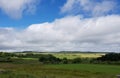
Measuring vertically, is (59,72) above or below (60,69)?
below

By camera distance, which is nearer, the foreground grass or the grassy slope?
the grassy slope

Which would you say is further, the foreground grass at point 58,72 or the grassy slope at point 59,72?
the foreground grass at point 58,72

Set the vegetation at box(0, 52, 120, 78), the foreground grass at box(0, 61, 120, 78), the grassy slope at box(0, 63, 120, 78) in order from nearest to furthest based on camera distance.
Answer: the grassy slope at box(0, 63, 120, 78) → the foreground grass at box(0, 61, 120, 78) → the vegetation at box(0, 52, 120, 78)

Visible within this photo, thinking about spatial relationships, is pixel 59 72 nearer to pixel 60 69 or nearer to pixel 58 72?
pixel 58 72

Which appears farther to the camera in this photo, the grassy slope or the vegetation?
the vegetation

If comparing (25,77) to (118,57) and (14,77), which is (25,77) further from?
(118,57)

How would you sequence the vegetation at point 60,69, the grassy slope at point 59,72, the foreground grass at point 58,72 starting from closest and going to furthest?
the grassy slope at point 59,72, the foreground grass at point 58,72, the vegetation at point 60,69

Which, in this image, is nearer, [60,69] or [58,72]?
[58,72]

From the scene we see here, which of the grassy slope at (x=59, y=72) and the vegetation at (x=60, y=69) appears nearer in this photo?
the grassy slope at (x=59, y=72)

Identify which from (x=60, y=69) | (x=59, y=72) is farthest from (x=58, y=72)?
(x=60, y=69)

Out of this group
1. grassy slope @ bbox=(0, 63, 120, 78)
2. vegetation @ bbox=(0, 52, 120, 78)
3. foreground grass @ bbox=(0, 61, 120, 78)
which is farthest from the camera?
vegetation @ bbox=(0, 52, 120, 78)

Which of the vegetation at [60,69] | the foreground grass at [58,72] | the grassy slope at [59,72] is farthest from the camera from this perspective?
the vegetation at [60,69]

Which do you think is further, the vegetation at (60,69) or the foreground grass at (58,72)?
the vegetation at (60,69)

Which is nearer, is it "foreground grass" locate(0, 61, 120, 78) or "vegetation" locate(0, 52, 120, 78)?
"foreground grass" locate(0, 61, 120, 78)
